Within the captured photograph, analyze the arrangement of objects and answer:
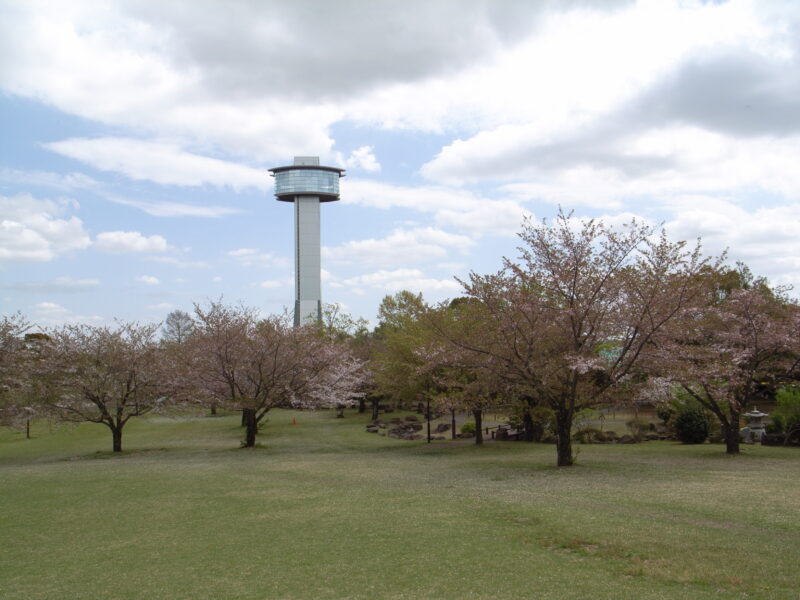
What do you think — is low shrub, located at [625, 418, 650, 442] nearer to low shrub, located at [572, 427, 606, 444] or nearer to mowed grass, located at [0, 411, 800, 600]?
low shrub, located at [572, 427, 606, 444]

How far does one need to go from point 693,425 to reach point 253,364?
1896 centimetres

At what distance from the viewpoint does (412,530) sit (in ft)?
35.0

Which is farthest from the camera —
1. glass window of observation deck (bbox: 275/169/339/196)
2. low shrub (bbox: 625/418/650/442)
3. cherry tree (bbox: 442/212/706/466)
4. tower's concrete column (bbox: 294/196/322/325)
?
glass window of observation deck (bbox: 275/169/339/196)

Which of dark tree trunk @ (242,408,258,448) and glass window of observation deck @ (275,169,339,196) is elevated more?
glass window of observation deck @ (275,169,339,196)

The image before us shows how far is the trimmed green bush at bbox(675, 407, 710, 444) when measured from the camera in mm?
27281

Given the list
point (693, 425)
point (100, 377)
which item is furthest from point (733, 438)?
point (100, 377)

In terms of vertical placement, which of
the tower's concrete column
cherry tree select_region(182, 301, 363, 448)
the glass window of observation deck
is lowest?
cherry tree select_region(182, 301, 363, 448)

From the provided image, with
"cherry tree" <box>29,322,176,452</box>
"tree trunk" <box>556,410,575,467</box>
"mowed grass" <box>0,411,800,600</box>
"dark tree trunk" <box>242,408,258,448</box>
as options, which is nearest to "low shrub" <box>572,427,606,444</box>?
"mowed grass" <box>0,411,800,600</box>

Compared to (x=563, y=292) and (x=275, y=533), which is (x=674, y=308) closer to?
(x=563, y=292)

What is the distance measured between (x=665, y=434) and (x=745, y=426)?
3.50 meters

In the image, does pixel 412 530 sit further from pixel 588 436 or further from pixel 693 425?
pixel 588 436

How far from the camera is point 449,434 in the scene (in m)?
37.2

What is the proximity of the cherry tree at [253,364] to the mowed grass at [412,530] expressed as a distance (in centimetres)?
774

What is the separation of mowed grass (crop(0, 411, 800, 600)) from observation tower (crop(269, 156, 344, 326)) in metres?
Result: 72.3
